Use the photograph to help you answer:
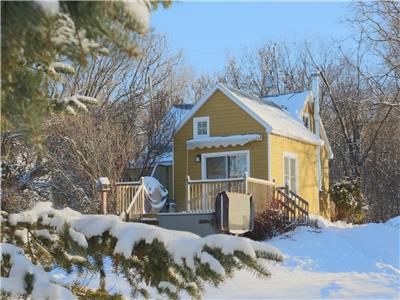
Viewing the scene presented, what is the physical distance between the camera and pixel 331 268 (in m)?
12.5

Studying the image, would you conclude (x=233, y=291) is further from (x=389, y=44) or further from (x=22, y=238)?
(x=389, y=44)

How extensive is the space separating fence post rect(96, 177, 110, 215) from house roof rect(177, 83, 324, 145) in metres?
5.80

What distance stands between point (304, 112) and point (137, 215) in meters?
9.68

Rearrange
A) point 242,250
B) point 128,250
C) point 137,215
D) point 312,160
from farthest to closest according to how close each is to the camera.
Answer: point 312,160
point 137,215
point 128,250
point 242,250

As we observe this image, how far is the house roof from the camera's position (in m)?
18.6

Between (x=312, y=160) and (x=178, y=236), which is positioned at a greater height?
(x=312, y=160)

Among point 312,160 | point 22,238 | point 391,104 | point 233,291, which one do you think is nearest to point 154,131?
point 312,160

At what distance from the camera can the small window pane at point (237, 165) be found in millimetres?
18828

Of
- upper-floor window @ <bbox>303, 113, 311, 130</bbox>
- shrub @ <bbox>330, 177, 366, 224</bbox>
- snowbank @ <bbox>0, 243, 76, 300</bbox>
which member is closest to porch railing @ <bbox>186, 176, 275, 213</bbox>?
upper-floor window @ <bbox>303, 113, 311, 130</bbox>

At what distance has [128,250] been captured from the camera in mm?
2486

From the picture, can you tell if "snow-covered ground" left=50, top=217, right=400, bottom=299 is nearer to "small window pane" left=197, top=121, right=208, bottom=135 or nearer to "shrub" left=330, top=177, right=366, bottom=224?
"small window pane" left=197, top=121, right=208, bottom=135

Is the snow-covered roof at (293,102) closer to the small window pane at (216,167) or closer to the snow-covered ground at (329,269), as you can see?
the small window pane at (216,167)

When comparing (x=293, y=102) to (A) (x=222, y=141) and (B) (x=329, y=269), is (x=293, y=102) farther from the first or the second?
(B) (x=329, y=269)

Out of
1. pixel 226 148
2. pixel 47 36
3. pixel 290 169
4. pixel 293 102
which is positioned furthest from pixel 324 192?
pixel 47 36
